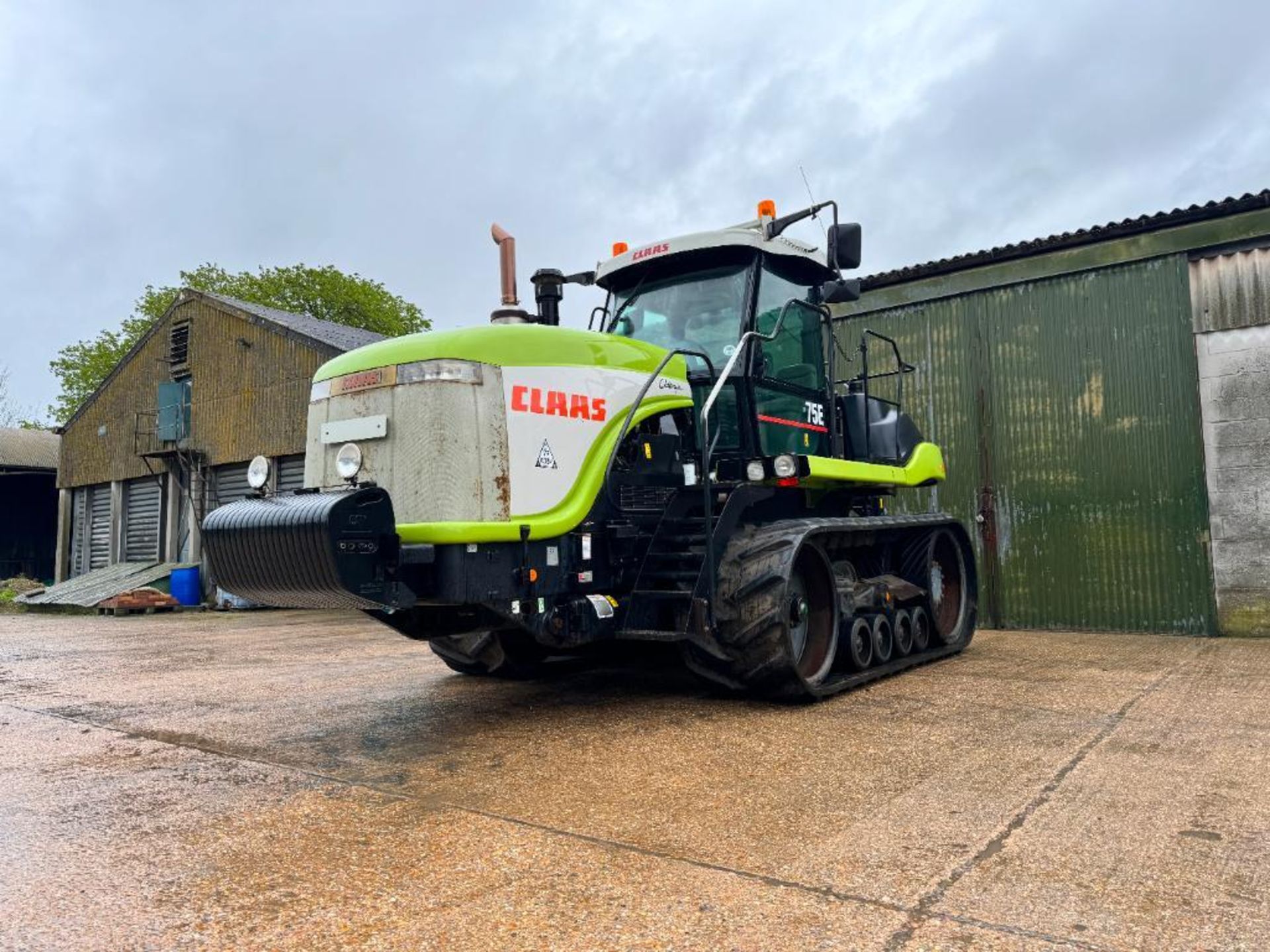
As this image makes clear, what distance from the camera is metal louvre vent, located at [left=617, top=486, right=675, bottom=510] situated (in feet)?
17.7

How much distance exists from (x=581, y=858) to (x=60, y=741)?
12.1 ft

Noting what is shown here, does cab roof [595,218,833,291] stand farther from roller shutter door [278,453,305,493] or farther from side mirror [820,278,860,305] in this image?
roller shutter door [278,453,305,493]

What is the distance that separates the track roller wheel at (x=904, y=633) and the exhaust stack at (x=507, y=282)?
12.1 ft

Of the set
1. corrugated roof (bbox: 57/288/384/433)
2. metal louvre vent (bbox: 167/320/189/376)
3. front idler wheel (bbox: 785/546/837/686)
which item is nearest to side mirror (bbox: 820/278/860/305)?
front idler wheel (bbox: 785/546/837/686)

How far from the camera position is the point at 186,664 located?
8781mm

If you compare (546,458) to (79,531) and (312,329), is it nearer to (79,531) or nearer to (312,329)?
(312,329)

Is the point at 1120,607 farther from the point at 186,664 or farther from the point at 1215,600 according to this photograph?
the point at 186,664

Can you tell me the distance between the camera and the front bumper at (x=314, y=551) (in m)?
4.16

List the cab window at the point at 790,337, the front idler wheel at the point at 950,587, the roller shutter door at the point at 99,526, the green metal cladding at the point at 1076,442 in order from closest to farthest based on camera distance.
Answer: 1. the cab window at the point at 790,337
2. the front idler wheel at the point at 950,587
3. the green metal cladding at the point at 1076,442
4. the roller shutter door at the point at 99,526

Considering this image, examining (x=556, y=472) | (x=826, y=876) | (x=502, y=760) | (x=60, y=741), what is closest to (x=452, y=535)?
(x=556, y=472)

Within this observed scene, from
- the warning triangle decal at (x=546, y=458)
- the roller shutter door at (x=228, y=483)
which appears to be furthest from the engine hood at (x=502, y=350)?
the roller shutter door at (x=228, y=483)

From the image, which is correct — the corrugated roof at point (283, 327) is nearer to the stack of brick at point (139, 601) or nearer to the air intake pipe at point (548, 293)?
the stack of brick at point (139, 601)

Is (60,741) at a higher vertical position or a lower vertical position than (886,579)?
lower

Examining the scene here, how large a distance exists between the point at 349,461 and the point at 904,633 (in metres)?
4.55
